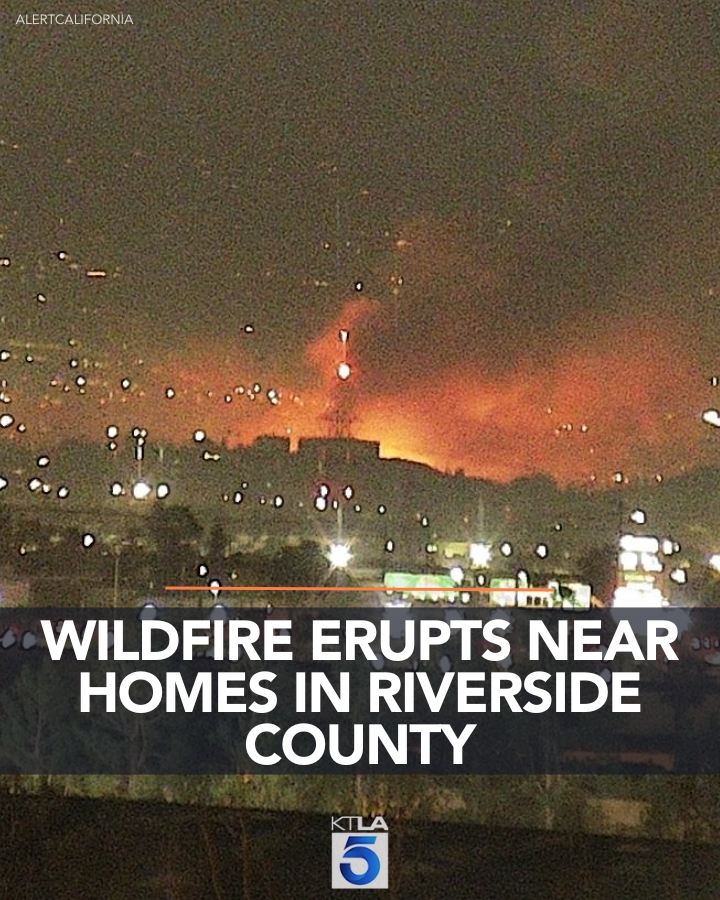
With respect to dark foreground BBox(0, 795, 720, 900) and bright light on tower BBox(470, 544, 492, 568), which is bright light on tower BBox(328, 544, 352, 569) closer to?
bright light on tower BBox(470, 544, 492, 568)

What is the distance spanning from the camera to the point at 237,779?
2.34m

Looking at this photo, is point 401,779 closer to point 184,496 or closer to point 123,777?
point 123,777

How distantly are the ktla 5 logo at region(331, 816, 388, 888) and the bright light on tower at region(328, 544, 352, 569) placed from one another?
69cm

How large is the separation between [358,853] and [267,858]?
265 mm

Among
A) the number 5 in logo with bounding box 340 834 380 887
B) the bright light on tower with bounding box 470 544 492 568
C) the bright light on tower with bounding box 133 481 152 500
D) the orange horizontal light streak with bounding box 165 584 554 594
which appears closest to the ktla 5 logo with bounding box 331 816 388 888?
the number 5 in logo with bounding box 340 834 380 887

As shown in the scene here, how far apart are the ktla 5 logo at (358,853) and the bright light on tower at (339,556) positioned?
0.69 m

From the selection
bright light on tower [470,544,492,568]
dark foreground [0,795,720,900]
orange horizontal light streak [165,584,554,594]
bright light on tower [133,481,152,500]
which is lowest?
dark foreground [0,795,720,900]

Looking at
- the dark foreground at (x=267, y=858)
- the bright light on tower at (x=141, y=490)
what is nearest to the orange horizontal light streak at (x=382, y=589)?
the bright light on tower at (x=141, y=490)

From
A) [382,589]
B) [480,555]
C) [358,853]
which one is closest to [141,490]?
[382,589]

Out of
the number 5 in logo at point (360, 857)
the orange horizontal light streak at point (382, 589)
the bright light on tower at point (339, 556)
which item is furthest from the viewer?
the bright light on tower at point (339, 556)

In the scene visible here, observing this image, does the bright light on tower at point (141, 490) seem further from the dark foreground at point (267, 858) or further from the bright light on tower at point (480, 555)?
the bright light on tower at point (480, 555)

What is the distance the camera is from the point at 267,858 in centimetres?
230

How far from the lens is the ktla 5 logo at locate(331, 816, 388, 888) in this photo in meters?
2.20

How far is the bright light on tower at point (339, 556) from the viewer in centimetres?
250
